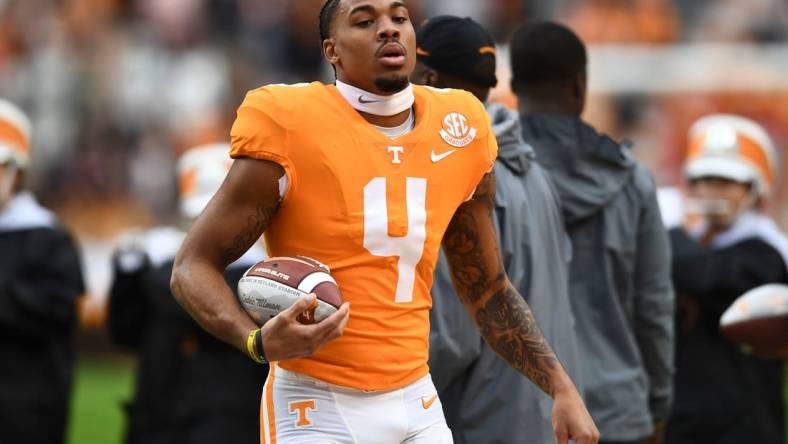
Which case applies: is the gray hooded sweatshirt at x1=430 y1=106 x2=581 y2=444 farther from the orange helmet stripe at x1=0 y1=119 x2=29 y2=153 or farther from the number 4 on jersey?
the orange helmet stripe at x1=0 y1=119 x2=29 y2=153

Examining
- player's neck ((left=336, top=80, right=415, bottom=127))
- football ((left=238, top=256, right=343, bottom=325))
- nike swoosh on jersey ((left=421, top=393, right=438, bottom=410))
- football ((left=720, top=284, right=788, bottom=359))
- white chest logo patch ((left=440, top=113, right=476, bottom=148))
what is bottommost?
football ((left=720, top=284, right=788, bottom=359))

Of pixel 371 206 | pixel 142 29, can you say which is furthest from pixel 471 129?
pixel 142 29

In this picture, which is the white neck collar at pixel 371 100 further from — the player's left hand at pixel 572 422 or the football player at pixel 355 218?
the player's left hand at pixel 572 422

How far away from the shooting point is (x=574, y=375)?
6.22 meters

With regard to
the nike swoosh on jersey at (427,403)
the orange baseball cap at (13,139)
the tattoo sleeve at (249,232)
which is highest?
the tattoo sleeve at (249,232)

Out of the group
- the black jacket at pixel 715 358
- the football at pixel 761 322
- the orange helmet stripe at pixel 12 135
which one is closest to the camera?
the football at pixel 761 322

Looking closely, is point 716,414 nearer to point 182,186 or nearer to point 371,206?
point 182,186

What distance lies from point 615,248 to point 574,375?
702 mm

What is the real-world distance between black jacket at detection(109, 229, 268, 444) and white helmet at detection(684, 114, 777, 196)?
2275mm

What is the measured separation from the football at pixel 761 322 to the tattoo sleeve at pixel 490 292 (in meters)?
2.12

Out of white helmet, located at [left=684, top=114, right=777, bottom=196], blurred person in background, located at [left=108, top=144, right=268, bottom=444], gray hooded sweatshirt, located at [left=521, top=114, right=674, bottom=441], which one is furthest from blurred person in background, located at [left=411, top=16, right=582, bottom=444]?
blurred person in background, located at [left=108, top=144, right=268, bottom=444]

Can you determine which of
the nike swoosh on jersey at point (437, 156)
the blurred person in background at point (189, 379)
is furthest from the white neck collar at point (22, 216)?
the nike swoosh on jersey at point (437, 156)

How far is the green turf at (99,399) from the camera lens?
13.0 meters

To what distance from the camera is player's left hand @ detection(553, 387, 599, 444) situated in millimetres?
5113
